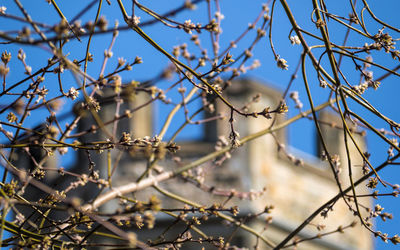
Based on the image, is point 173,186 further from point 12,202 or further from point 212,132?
point 12,202

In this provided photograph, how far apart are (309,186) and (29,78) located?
8.41 metres

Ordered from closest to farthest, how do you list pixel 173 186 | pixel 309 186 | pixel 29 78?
pixel 29 78, pixel 173 186, pixel 309 186

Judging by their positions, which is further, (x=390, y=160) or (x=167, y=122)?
(x=167, y=122)

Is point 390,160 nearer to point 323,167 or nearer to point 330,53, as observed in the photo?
point 330,53

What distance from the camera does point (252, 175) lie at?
9.16 m

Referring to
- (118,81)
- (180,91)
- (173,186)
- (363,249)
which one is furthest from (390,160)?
(363,249)

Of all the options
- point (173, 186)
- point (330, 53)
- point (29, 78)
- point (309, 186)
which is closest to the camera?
point (330, 53)

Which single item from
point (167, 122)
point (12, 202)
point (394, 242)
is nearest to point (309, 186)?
point (167, 122)

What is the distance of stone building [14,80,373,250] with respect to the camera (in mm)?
8859

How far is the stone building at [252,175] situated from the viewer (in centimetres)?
886

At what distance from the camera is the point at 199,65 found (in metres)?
2.48

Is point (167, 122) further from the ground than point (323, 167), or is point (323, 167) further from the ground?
→ point (323, 167)

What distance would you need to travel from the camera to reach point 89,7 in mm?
1396

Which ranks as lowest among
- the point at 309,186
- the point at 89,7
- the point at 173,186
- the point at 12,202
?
the point at 12,202
